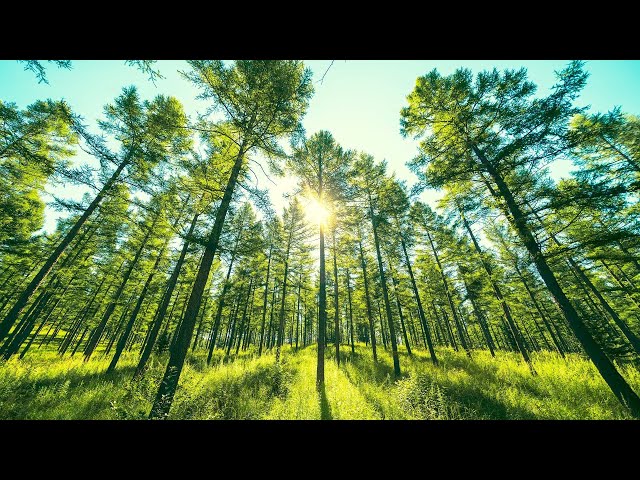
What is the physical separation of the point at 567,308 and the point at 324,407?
30.1 feet

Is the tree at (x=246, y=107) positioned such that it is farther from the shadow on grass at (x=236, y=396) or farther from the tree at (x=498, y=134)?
the tree at (x=498, y=134)

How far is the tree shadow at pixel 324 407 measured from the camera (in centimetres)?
752

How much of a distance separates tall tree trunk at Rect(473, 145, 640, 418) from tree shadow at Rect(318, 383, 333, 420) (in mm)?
8613

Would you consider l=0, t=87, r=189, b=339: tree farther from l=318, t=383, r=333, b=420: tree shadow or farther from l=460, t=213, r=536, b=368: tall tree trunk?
l=460, t=213, r=536, b=368: tall tree trunk

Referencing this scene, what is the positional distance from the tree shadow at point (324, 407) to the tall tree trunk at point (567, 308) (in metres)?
8.61

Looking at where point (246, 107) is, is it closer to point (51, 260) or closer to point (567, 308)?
point (51, 260)

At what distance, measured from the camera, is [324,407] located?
8.19m

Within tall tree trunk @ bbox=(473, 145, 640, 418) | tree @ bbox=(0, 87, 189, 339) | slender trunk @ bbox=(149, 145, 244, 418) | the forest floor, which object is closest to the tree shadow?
the forest floor

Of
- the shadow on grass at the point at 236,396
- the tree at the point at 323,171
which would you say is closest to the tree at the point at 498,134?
the tree at the point at 323,171
